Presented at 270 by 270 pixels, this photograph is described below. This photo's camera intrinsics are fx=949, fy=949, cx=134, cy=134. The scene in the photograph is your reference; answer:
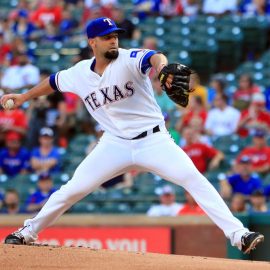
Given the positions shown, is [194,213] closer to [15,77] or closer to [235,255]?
[235,255]

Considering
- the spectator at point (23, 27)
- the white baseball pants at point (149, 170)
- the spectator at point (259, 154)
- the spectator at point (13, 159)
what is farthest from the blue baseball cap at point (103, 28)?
the spectator at point (23, 27)

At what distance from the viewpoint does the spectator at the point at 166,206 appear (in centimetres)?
991

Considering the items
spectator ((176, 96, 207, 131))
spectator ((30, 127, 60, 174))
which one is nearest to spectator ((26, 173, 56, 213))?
spectator ((30, 127, 60, 174))

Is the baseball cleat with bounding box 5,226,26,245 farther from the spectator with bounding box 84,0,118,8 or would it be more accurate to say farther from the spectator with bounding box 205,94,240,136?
the spectator with bounding box 84,0,118,8

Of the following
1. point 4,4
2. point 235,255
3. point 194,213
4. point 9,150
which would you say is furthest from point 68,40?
point 235,255

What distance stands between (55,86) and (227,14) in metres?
7.43

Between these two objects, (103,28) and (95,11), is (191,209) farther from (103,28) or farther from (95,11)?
(95,11)

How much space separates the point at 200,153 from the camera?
10.6 metres

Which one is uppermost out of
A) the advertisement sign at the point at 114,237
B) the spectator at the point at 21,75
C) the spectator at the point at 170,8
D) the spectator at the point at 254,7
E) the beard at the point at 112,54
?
the spectator at the point at 170,8

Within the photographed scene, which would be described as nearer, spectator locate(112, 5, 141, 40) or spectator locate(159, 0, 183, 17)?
spectator locate(112, 5, 141, 40)

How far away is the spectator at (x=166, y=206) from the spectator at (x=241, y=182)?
516mm

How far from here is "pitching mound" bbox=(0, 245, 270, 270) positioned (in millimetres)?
5797

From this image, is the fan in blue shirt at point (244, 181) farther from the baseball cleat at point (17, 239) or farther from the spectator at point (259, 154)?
the baseball cleat at point (17, 239)

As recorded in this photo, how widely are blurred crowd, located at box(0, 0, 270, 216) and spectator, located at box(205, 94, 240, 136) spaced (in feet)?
0.04
